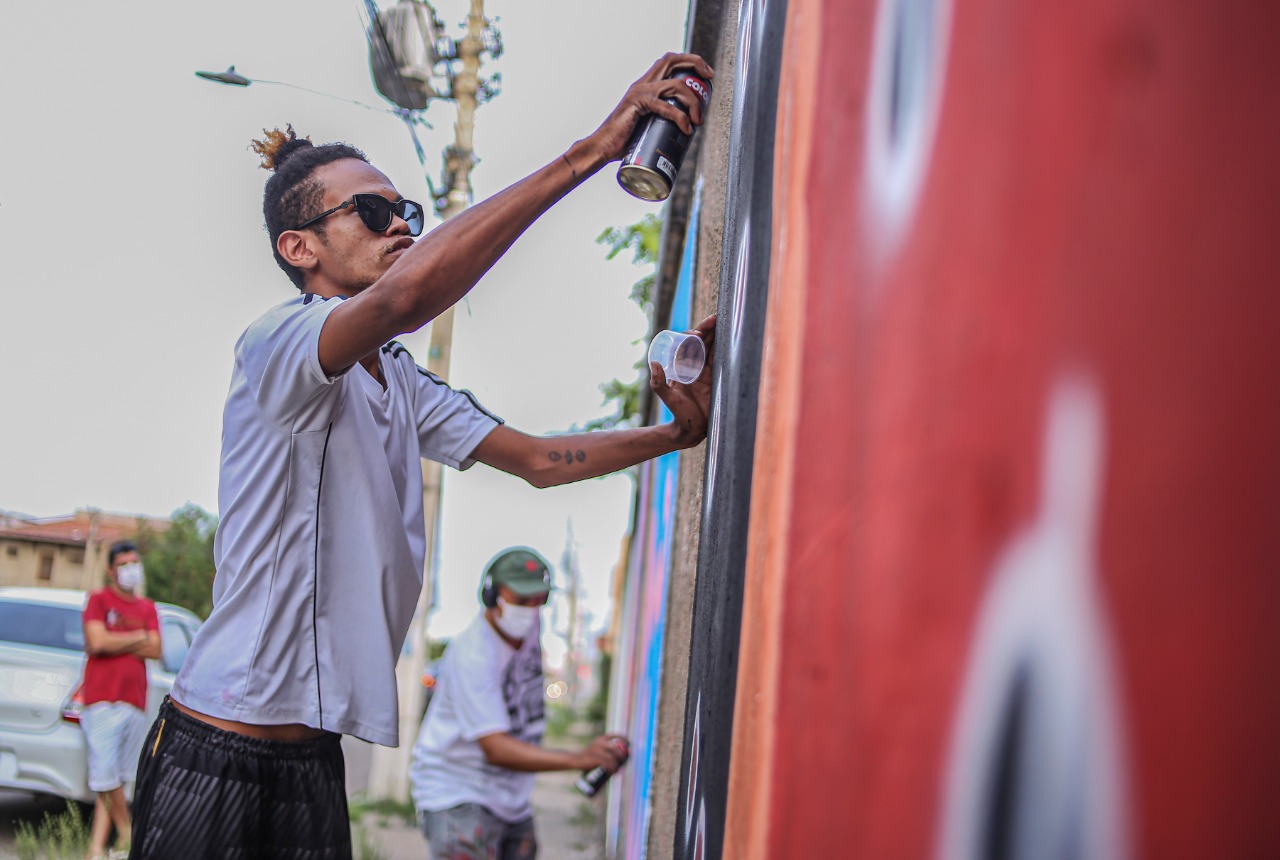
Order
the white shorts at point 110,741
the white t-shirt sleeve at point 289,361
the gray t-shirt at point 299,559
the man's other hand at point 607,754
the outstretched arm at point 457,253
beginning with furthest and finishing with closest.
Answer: the white shorts at point 110,741 < the man's other hand at point 607,754 < the gray t-shirt at point 299,559 < the white t-shirt sleeve at point 289,361 < the outstretched arm at point 457,253

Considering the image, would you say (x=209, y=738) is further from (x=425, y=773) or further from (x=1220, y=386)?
(x=425, y=773)

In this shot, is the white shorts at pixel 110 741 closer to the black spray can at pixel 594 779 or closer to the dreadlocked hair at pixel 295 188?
the black spray can at pixel 594 779

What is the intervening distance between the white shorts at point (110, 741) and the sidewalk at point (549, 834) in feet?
4.99

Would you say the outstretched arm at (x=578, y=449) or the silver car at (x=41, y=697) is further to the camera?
the silver car at (x=41, y=697)

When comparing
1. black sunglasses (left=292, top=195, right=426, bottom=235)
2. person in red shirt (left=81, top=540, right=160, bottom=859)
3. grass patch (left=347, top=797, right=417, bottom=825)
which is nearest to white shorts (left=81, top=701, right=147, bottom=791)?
person in red shirt (left=81, top=540, right=160, bottom=859)

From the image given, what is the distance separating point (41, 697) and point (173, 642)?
1.31 meters

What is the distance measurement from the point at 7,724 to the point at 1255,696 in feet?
25.1

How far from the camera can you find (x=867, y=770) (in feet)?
3.29

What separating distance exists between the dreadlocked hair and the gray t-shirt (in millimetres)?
421

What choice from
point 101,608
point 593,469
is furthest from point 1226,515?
point 101,608

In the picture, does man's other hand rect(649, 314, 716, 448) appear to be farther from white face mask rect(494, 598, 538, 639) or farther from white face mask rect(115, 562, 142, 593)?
white face mask rect(115, 562, 142, 593)

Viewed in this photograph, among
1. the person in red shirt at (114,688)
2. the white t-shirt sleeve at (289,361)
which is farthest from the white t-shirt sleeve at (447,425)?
Result: the person in red shirt at (114,688)

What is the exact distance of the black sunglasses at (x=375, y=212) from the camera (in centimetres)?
234

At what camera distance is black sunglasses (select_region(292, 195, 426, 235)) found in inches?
92.2
